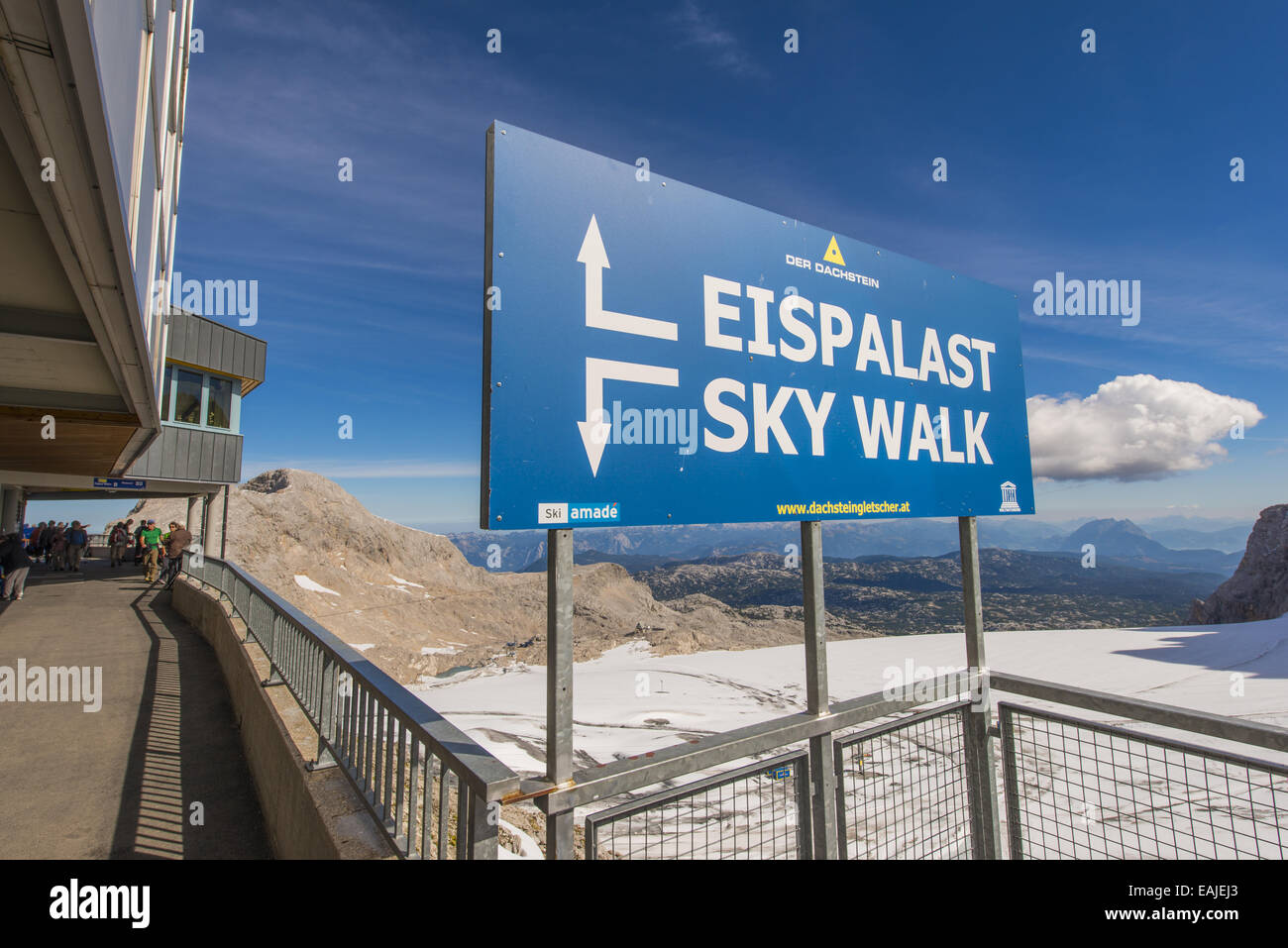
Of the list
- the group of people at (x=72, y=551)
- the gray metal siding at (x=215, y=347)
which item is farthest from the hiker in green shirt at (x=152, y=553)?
the gray metal siding at (x=215, y=347)

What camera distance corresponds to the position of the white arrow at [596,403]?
2.25 m

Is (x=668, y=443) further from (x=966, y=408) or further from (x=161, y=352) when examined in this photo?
(x=161, y=352)

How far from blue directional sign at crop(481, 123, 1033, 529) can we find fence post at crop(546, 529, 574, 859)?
117mm

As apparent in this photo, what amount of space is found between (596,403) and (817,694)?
1749mm

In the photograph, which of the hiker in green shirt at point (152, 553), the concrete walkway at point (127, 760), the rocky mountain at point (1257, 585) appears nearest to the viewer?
the concrete walkway at point (127, 760)

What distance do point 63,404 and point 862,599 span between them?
15251 centimetres

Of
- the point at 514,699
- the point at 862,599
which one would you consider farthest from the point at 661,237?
the point at 862,599

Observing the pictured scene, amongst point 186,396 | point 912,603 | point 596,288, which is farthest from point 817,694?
point 912,603

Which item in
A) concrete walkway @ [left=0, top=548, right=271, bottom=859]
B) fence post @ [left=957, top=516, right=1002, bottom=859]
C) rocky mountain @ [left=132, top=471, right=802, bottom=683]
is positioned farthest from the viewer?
rocky mountain @ [left=132, top=471, right=802, bottom=683]

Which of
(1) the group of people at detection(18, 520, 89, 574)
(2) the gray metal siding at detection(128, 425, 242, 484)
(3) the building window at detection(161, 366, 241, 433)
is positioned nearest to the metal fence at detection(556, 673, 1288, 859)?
(2) the gray metal siding at detection(128, 425, 242, 484)

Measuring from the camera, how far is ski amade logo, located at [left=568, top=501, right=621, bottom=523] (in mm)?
2174

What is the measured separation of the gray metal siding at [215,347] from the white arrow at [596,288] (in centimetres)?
2164

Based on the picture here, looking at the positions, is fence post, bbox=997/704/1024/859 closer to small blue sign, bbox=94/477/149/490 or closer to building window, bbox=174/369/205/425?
building window, bbox=174/369/205/425

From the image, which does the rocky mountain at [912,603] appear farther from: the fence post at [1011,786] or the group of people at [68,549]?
the fence post at [1011,786]
